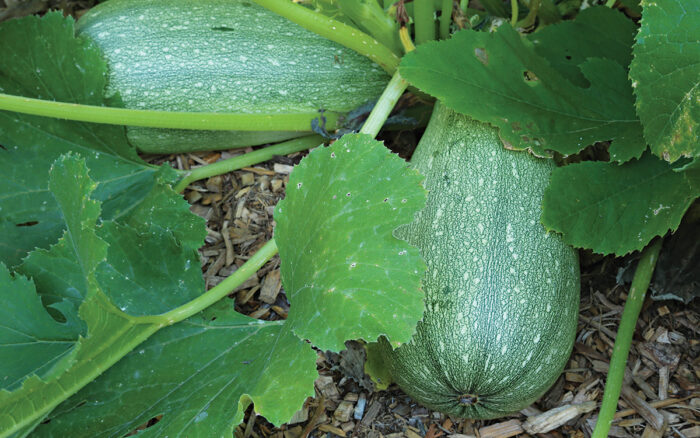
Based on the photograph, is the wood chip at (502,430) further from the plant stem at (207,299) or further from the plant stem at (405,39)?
the plant stem at (405,39)

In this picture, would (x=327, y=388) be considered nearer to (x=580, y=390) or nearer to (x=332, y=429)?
(x=332, y=429)

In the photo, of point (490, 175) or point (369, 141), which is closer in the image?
point (369, 141)

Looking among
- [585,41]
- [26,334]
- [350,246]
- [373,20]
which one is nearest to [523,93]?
[585,41]

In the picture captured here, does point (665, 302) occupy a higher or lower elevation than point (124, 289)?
lower

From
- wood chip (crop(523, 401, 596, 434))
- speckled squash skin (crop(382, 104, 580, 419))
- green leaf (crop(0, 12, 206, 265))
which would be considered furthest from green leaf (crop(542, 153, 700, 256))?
green leaf (crop(0, 12, 206, 265))

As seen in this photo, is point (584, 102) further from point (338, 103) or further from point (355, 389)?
point (355, 389)

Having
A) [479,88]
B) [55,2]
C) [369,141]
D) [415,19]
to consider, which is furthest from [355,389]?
[55,2]

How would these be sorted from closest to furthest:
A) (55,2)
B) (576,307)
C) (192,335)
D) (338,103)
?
(192,335)
(576,307)
(338,103)
(55,2)
